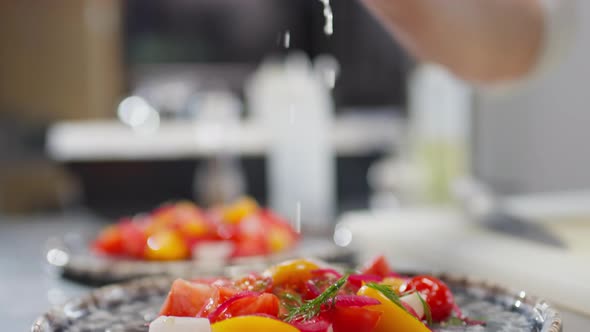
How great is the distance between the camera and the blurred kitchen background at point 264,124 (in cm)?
268

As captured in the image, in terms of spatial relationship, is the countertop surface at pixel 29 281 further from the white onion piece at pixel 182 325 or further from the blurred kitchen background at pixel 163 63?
the blurred kitchen background at pixel 163 63

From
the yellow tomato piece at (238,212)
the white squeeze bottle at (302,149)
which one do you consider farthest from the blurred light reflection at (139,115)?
the yellow tomato piece at (238,212)

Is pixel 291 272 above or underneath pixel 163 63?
underneath

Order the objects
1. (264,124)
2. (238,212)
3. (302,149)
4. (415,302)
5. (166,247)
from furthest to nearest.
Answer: (264,124) → (302,149) → (238,212) → (166,247) → (415,302)

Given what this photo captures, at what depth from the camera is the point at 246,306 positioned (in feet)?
2.09

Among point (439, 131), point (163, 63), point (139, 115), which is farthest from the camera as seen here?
point (163, 63)

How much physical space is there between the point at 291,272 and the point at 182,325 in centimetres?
15

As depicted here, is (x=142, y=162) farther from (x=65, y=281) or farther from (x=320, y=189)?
(x=65, y=281)

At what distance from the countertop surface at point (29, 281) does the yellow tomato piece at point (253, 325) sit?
39 centimetres

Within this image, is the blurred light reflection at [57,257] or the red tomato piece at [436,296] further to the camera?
the blurred light reflection at [57,257]

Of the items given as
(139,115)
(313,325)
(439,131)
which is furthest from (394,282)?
(139,115)

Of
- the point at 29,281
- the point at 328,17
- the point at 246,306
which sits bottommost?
the point at 29,281

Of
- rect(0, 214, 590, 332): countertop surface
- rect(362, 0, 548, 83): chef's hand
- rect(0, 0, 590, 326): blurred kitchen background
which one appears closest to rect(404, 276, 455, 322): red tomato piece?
rect(0, 214, 590, 332): countertop surface

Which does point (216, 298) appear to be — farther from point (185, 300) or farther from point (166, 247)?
point (166, 247)
